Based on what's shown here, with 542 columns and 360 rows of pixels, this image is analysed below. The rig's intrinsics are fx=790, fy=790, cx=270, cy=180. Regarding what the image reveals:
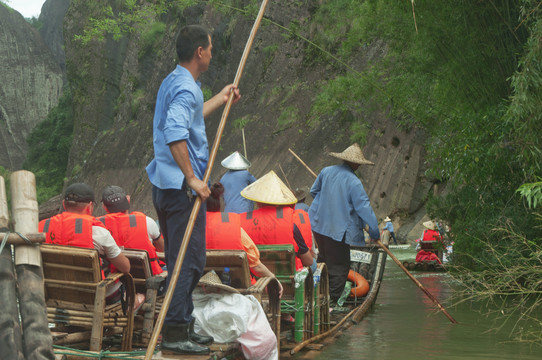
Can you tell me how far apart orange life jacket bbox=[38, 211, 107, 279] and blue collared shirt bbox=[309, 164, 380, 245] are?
436 cm

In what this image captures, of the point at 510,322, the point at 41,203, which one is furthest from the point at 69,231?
the point at 41,203

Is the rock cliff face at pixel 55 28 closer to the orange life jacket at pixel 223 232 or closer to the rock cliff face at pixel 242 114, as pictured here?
the rock cliff face at pixel 242 114

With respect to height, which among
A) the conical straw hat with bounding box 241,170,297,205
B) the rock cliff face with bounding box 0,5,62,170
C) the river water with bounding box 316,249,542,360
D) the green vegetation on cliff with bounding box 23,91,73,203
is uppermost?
the rock cliff face with bounding box 0,5,62,170

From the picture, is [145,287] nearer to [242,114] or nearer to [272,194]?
[272,194]

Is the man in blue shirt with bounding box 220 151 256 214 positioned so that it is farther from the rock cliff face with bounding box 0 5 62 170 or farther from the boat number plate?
the rock cliff face with bounding box 0 5 62 170

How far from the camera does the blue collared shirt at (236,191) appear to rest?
997 cm

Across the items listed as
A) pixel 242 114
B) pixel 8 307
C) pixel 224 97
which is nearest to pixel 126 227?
pixel 224 97

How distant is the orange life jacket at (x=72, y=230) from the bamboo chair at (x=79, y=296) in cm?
23

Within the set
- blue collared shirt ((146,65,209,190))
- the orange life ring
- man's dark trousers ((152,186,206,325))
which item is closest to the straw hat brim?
man's dark trousers ((152,186,206,325))

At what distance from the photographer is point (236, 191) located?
33.5 ft

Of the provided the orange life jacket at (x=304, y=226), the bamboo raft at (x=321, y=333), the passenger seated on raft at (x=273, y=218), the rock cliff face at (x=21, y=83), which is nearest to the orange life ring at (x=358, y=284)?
the bamboo raft at (x=321, y=333)

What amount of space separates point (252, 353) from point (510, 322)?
509 centimetres

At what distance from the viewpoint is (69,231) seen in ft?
17.9

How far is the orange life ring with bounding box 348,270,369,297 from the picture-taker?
9.91 meters
